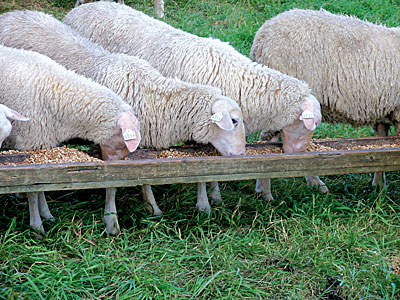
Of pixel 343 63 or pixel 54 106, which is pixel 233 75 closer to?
pixel 343 63

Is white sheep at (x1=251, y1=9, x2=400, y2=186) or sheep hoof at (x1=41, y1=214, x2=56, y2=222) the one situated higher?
white sheep at (x1=251, y1=9, x2=400, y2=186)

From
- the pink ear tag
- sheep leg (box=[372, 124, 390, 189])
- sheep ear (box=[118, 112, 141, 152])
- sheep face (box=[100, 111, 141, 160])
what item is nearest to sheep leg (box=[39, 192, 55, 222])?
sheep face (box=[100, 111, 141, 160])

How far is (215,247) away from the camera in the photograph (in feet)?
12.3

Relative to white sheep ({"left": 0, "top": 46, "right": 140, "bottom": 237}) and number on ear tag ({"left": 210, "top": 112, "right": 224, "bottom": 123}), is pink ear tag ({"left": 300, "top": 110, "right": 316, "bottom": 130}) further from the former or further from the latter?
white sheep ({"left": 0, "top": 46, "right": 140, "bottom": 237})

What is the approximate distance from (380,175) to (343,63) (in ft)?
3.51

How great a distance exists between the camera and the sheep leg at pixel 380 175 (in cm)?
493

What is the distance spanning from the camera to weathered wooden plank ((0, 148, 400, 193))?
11.1 ft

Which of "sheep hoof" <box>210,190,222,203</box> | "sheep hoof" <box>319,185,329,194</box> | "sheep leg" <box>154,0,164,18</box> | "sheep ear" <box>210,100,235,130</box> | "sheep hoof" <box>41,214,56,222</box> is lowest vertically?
"sheep hoof" <box>319,185,329,194</box>

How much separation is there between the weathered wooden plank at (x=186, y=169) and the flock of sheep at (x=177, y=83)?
1.14 feet

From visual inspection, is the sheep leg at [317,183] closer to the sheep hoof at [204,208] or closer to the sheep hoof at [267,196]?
the sheep hoof at [267,196]

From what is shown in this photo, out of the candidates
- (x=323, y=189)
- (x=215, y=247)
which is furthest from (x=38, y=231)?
(x=323, y=189)

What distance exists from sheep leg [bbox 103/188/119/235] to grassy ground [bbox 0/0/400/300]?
0.19ft

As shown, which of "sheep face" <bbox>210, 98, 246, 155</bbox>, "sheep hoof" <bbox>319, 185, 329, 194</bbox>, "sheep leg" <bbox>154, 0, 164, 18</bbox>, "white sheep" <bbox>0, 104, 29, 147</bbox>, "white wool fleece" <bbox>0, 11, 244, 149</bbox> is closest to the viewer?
"white sheep" <bbox>0, 104, 29, 147</bbox>

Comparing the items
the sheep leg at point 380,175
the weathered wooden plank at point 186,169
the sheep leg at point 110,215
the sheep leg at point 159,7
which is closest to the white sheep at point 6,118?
the weathered wooden plank at point 186,169
